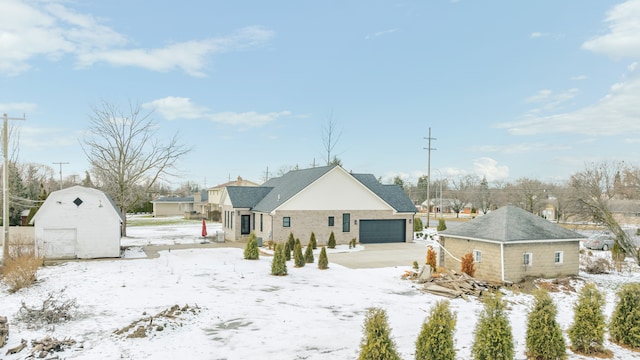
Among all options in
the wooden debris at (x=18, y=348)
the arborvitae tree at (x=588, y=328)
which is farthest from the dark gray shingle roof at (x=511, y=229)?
the wooden debris at (x=18, y=348)

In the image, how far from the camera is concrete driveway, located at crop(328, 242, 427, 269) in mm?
23391

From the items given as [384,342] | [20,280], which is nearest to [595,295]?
[384,342]

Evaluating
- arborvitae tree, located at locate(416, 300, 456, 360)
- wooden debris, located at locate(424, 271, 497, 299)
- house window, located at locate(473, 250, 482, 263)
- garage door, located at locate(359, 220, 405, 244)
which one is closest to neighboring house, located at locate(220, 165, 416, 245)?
garage door, located at locate(359, 220, 405, 244)

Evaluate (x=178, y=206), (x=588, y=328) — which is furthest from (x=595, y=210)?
(x=178, y=206)

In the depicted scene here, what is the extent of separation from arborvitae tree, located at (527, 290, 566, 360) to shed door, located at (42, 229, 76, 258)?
2415 centimetres

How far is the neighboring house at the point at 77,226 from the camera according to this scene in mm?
23875

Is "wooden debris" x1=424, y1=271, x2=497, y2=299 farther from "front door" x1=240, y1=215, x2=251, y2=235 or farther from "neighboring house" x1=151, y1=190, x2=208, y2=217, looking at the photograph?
"neighboring house" x1=151, y1=190, x2=208, y2=217

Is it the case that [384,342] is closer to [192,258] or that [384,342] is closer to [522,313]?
[522,313]

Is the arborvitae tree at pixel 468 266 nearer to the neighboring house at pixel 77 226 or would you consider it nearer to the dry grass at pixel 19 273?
the dry grass at pixel 19 273

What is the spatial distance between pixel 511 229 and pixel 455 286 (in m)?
4.18

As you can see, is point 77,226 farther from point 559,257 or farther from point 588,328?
point 559,257

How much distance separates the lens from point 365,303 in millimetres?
14844

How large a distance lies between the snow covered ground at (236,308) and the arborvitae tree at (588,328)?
0.50 metres

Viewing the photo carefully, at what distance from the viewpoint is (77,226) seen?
24422 millimetres
